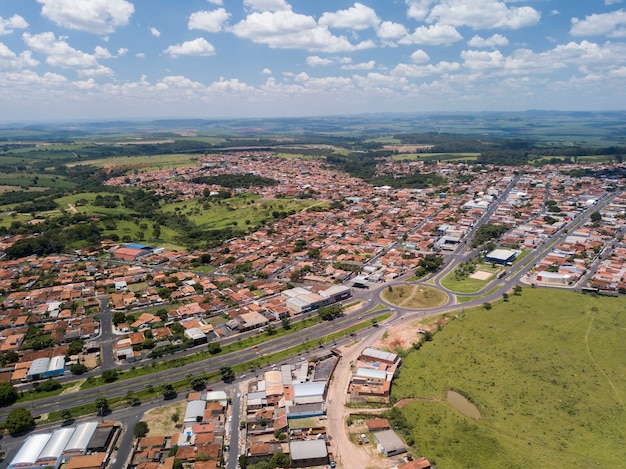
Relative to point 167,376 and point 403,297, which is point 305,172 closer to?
point 403,297

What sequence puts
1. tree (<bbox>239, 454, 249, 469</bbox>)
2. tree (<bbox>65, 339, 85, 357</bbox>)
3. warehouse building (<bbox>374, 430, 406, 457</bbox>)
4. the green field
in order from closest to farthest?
tree (<bbox>239, 454, 249, 469</bbox>)
warehouse building (<bbox>374, 430, 406, 457</bbox>)
tree (<bbox>65, 339, 85, 357</bbox>)
the green field

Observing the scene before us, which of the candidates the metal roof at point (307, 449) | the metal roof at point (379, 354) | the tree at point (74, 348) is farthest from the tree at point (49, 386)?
the metal roof at point (379, 354)

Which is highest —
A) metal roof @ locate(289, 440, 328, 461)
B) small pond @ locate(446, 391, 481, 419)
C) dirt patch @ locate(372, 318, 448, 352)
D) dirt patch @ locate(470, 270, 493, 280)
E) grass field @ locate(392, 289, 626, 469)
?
dirt patch @ locate(470, 270, 493, 280)

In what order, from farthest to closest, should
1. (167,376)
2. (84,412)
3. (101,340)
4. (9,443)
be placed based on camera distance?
1. (101,340)
2. (167,376)
3. (84,412)
4. (9,443)

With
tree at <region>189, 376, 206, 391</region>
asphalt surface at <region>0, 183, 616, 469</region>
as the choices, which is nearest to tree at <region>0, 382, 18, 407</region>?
asphalt surface at <region>0, 183, 616, 469</region>

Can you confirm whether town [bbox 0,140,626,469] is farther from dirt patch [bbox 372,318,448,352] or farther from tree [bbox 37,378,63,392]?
dirt patch [bbox 372,318,448,352]

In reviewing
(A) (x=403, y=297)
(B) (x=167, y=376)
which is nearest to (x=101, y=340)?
(B) (x=167, y=376)

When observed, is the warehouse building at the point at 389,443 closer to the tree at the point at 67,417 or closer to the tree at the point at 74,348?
the tree at the point at 67,417
